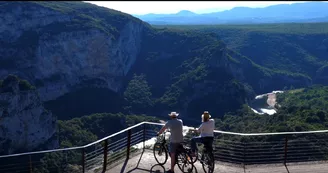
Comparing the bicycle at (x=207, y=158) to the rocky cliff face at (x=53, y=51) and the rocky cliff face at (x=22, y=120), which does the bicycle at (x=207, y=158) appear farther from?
the rocky cliff face at (x=53, y=51)

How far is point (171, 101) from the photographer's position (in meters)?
89.6

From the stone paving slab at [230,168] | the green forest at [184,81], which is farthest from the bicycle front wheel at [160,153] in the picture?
the green forest at [184,81]

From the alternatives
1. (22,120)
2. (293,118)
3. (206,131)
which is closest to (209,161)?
(206,131)

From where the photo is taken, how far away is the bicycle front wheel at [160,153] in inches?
481

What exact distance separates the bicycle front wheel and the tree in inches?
2851

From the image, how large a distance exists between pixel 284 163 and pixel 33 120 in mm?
42765

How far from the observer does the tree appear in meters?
87.3

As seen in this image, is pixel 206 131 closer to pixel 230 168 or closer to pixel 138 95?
pixel 230 168

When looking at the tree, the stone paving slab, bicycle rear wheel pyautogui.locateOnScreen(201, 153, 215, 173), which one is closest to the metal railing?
the stone paving slab

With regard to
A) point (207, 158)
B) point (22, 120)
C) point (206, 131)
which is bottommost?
point (22, 120)

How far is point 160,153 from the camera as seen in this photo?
40.4 feet

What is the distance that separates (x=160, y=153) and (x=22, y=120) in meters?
40.0

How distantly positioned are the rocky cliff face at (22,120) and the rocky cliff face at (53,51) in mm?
21848

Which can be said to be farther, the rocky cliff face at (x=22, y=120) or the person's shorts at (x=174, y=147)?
the rocky cliff face at (x=22, y=120)
